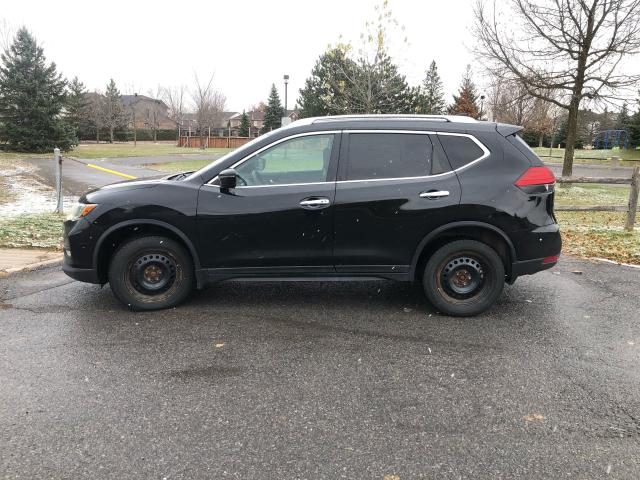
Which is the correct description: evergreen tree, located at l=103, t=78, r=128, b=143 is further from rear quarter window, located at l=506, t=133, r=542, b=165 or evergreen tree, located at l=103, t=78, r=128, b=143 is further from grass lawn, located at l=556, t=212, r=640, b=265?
rear quarter window, located at l=506, t=133, r=542, b=165

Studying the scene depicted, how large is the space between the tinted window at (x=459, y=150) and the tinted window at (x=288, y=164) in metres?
1.08

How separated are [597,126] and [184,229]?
7160 cm

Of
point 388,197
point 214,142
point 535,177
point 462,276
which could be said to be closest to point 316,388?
point 388,197

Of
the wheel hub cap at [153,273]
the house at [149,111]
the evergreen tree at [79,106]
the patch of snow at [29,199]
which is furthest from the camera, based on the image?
the house at [149,111]

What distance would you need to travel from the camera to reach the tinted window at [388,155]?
4.50m

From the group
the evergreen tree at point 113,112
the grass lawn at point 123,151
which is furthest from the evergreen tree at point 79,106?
the grass lawn at point 123,151

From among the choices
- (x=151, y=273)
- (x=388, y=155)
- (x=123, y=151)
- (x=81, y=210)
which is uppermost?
(x=123, y=151)

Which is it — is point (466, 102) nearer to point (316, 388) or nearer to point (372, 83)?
point (372, 83)

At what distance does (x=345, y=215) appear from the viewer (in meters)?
4.44

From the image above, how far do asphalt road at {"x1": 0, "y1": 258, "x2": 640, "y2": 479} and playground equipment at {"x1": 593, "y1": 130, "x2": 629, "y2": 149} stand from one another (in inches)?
2063

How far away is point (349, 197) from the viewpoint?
4.43 metres

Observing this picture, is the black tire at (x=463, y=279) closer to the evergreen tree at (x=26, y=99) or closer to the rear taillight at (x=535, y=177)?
the rear taillight at (x=535, y=177)

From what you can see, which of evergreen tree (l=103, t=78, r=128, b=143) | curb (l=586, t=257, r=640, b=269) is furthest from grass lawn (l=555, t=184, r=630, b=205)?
evergreen tree (l=103, t=78, r=128, b=143)

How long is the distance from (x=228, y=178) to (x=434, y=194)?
1.85 m
